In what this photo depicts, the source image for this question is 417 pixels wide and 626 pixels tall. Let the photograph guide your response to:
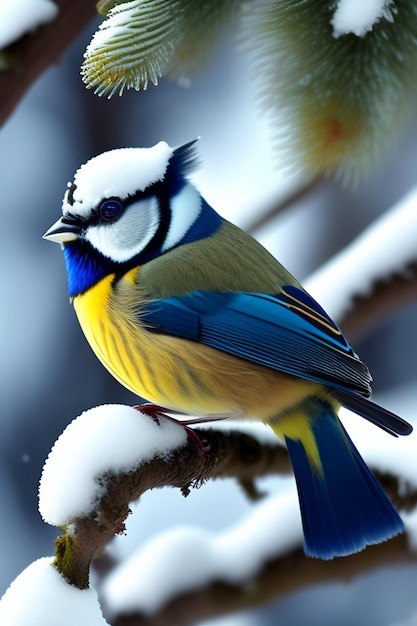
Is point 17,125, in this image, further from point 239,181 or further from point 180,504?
point 180,504

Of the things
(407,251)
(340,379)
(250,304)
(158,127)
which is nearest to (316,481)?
(340,379)

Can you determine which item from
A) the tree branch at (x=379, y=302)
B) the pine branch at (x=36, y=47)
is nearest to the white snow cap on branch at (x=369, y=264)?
the tree branch at (x=379, y=302)

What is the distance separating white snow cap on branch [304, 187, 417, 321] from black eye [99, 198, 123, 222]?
2.30 ft

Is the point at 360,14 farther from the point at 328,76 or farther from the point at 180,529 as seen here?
the point at 180,529

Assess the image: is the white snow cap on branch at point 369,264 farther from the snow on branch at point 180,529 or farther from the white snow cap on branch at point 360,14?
the white snow cap on branch at point 360,14

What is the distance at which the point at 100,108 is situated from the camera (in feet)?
15.3


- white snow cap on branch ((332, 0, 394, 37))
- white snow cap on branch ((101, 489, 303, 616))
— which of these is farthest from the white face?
white snow cap on branch ((101, 489, 303, 616))

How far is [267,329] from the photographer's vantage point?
1.63 metres

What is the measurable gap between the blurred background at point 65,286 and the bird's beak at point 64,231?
213cm

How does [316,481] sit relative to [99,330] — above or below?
below

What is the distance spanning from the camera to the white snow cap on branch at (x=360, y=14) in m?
1.17

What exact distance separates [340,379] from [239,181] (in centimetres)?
223

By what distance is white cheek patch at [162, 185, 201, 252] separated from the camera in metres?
1.73

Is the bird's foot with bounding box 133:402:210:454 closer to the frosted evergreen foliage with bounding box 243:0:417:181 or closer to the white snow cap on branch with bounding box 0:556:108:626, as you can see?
the white snow cap on branch with bounding box 0:556:108:626
